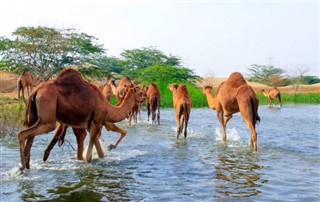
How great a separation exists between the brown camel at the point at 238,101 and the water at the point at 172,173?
0.67 meters

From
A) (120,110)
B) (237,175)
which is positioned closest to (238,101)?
(120,110)

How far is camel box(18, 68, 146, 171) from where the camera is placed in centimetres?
743

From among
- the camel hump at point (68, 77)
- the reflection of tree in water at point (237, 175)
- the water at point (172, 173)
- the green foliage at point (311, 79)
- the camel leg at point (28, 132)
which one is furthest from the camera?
the green foliage at point (311, 79)

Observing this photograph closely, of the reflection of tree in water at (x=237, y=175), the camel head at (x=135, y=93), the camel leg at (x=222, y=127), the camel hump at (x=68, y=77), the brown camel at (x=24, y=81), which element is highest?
the brown camel at (x=24, y=81)

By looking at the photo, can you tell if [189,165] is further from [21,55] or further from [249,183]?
[21,55]

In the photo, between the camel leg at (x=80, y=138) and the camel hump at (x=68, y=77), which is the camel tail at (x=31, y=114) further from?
the camel leg at (x=80, y=138)

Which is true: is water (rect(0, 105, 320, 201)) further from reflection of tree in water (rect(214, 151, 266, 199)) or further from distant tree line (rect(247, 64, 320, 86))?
distant tree line (rect(247, 64, 320, 86))

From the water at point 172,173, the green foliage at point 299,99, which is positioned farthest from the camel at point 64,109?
the green foliage at point 299,99

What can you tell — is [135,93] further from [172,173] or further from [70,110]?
[172,173]

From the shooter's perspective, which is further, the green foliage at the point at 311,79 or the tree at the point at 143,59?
the green foliage at the point at 311,79

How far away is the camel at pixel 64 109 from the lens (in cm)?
743

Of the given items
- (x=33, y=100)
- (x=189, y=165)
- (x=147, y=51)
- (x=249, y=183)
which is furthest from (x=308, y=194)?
(x=147, y=51)

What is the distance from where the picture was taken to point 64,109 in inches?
303

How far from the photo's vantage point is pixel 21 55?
1210 inches
